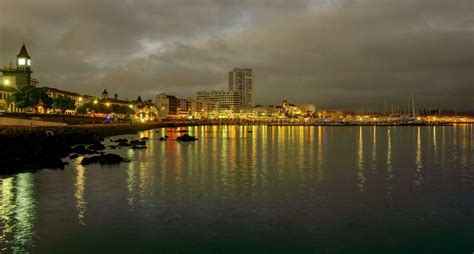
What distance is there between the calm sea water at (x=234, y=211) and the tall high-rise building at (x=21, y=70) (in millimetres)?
91608

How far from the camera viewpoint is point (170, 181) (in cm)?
3525

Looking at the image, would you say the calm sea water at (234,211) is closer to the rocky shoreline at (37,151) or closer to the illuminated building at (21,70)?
the rocky shoreline at (37,151)

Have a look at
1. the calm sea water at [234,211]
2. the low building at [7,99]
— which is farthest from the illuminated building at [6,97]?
the calm sea water at [234,211]

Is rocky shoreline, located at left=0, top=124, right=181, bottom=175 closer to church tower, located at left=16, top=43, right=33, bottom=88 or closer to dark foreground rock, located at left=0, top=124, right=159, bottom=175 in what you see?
dark foreground rock, located at left=0, top=124, right=159, bottom=175

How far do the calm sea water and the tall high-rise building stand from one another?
9161 centimetres

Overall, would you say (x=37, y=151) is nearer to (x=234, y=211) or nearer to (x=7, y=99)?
(x=234, y=211)

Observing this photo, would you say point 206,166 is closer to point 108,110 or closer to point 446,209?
point 446,209

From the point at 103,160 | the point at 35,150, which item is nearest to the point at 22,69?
the point at 35,150

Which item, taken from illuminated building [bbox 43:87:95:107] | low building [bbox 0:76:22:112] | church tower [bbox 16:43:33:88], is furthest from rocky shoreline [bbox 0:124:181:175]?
illuminated building [bbox 43:87:95:107]

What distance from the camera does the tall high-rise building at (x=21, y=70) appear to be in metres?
121

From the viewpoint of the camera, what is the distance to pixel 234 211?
80.1 ft

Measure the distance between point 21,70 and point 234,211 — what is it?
114m

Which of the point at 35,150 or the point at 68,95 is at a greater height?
the point at 68,95

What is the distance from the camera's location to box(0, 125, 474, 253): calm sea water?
18.9 meters
